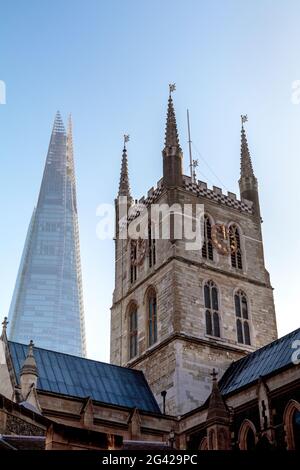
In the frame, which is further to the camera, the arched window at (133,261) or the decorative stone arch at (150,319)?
the arched window at (133,261)

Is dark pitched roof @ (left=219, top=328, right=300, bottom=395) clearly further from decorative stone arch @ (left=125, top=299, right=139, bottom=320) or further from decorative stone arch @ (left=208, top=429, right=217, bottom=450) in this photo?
decorative stone arch @ (left=125, top=299, right=139, bottom=320)

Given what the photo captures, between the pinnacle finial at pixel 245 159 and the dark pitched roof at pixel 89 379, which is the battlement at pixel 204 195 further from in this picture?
the dark pitched roof at pixel 89 379

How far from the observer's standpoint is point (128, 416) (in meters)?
32.9

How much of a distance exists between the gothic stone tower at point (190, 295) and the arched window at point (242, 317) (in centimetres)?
6

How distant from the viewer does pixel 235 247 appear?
135 feet

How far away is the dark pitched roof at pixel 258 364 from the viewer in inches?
1233

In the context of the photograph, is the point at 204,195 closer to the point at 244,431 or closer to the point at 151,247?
the point at 151,247

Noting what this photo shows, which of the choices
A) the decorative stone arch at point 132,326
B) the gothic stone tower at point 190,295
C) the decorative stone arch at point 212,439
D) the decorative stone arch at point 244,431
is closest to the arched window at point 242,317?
the gothic stone tower at point 190,295

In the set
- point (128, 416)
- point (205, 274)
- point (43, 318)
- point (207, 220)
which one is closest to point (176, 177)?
point (207, 220)

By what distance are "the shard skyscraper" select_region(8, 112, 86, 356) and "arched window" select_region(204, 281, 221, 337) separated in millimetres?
128289

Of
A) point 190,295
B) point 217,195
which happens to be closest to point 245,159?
point 217,195
